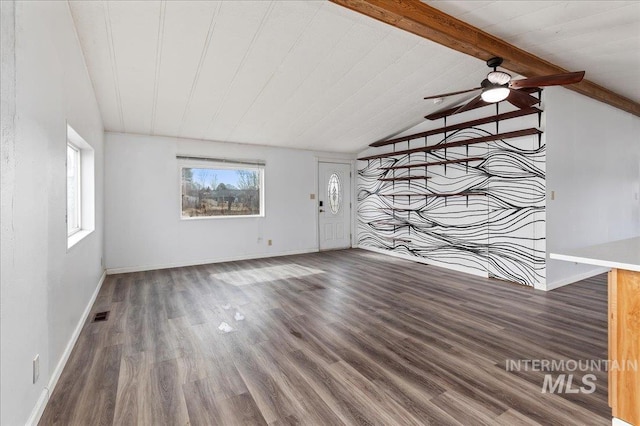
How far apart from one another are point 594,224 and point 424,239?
2527 millimetres

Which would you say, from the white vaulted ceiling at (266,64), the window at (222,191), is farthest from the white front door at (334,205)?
the white vaulted ceiling at (266,64)

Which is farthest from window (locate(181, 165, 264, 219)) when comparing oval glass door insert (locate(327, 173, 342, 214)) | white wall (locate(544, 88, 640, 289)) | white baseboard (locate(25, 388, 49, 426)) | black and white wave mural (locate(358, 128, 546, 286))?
white wall (locate(544, 88, 640, 289))

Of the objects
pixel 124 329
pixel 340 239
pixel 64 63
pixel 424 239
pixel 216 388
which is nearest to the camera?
pixel 216 388

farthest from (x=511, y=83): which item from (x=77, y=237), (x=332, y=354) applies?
(x=77, y=237)

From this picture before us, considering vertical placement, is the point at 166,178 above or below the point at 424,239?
above

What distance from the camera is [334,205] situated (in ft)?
23.5

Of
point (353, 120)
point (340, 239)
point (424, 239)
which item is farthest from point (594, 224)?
point (340, 239)

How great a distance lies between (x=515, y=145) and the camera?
13.6ft

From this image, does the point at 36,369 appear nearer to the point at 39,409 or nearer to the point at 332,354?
the point at 39,409

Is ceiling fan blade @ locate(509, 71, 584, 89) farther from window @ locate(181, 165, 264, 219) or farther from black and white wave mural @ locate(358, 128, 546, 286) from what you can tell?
window @ locate(181, 165, 264, 219)

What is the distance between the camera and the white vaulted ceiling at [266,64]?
2.60 meters

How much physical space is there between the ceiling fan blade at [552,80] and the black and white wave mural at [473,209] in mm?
1427

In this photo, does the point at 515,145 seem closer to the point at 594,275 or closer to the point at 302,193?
the point at 594,275

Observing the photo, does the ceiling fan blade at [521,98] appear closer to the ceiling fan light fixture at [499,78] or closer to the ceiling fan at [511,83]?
the ceiling fan at [511,83]
